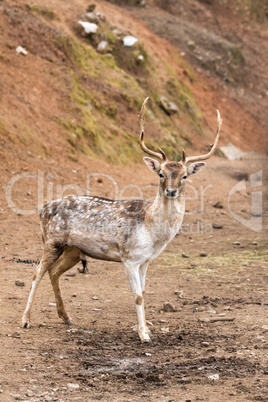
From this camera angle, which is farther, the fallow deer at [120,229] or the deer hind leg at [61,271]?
the deer hind leg at [61,271]

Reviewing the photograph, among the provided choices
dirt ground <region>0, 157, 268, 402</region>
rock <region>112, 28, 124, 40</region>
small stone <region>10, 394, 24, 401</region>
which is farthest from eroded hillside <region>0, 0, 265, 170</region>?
small stone <region>10, 394, 24, 401</region>

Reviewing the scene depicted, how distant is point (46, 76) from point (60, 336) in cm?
1444

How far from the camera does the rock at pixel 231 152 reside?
2722cm

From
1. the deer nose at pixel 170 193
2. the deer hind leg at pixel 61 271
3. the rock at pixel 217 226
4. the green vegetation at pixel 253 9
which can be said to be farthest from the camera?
the green vegetation at pixel 253 9

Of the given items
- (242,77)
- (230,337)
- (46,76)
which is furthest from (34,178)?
(242,77)

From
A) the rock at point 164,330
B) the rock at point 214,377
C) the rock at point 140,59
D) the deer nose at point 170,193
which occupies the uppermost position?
the deer nose at point 170,193

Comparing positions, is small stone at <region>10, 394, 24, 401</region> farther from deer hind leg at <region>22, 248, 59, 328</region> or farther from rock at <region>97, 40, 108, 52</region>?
rock at <region>97, 40, 108, 52</region>

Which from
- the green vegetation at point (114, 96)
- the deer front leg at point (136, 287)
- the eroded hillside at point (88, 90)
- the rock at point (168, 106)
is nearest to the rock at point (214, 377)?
the deer front leg at point (136, 287)

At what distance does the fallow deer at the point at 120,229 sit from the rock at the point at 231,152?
1930 centimetres

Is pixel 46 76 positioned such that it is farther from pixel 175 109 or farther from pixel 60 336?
pixel 60 336

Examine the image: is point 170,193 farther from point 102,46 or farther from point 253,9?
point 253,9

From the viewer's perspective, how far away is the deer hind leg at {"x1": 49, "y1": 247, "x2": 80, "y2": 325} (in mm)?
8156

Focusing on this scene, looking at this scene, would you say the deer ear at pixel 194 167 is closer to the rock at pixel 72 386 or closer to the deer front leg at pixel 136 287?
the deer front leg at pixel 136 287

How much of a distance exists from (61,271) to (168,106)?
18484mm
